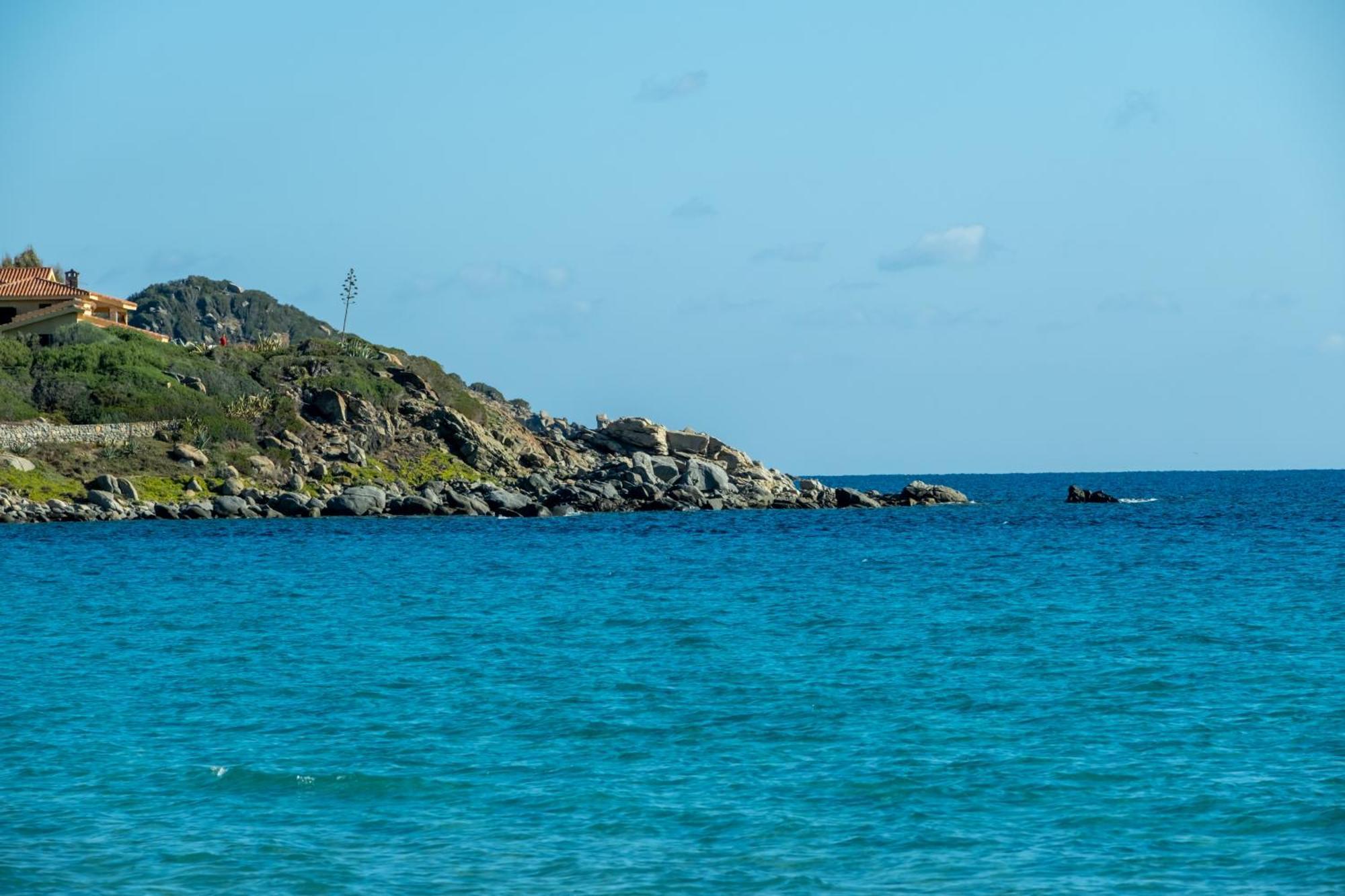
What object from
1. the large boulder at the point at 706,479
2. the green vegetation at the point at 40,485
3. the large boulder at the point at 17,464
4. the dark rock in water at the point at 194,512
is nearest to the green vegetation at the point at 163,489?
the dark rock in water at the point at 194,512

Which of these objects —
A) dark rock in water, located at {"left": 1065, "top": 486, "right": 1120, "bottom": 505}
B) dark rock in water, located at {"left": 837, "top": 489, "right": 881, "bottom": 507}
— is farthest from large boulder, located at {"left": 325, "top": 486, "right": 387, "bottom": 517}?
dark rock in water, located at {"left": 1065, "top": 486, "right": 1120, "bottom": 505}

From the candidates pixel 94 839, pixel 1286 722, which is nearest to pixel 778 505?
pixel 1286 722

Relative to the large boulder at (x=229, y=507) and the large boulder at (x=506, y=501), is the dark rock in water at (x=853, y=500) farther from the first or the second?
the large boulder at (x=229, y=507)

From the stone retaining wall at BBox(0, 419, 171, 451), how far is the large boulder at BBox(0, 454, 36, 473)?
139 centimetres

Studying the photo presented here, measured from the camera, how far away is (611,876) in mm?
13438

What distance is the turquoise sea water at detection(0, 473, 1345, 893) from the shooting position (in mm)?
13906

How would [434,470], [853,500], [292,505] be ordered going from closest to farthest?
[292,505] → [434,470] → [853,500]

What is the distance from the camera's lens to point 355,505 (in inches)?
2982

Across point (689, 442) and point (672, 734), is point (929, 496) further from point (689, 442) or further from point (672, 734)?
point (672, 734)

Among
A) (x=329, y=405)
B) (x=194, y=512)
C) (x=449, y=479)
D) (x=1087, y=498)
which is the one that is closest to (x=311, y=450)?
(x=329, y=405)

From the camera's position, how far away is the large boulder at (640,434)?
108438 millimetres

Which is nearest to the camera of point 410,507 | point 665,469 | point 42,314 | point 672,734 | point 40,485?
point 672,734

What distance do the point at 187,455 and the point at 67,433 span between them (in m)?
6.57

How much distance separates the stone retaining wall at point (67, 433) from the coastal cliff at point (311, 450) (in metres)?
0.14
